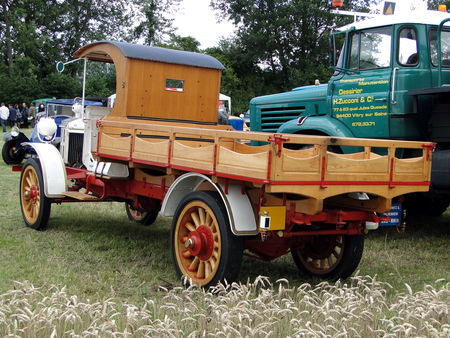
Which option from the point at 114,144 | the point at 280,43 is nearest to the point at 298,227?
the point at 114,144

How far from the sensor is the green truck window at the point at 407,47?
6695mm

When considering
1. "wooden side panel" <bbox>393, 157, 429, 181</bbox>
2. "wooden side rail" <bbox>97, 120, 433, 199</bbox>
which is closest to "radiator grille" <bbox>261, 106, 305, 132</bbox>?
"wooden side rail" <bbox>97, 120, 433, 199</bbox>

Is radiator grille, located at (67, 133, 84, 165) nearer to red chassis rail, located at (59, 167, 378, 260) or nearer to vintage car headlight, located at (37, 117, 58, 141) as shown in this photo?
vintage car headlight, located at (37, 117, 58, 141)

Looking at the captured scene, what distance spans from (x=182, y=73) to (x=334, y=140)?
3380 mm

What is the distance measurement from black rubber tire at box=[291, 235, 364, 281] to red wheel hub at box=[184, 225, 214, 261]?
44.9 inches

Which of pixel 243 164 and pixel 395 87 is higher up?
pixel 395 87

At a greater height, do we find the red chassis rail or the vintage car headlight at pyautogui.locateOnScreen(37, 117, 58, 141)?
the vintage car headlight at pyautogui.locateOnScreen(37, 117, 58, 141)

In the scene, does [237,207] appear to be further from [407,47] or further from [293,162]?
[407,47]

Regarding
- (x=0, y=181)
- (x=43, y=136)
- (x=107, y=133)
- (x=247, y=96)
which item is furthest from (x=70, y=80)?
(x=107, y=133)

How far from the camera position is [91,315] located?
3340 millimetres

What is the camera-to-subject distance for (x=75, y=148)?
8.07 meters

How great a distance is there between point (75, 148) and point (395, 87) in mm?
4159

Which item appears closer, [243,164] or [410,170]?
[243,164]

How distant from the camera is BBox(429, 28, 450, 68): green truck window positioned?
672cm
